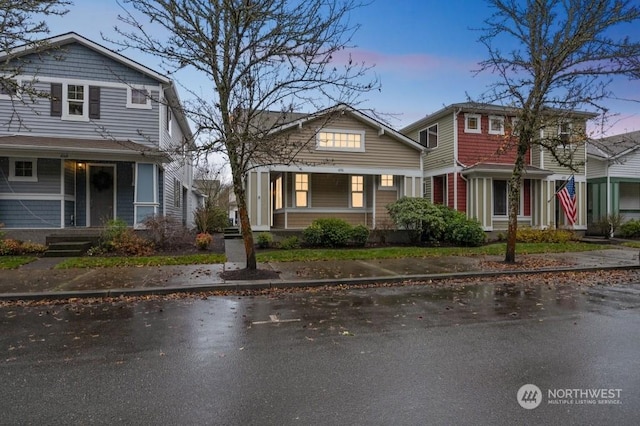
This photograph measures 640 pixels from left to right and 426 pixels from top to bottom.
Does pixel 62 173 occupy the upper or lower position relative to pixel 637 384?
upper

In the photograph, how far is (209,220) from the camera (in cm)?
2345

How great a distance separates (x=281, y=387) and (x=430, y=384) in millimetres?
1454

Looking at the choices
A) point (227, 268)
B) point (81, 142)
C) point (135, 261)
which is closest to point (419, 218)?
point (227, 268)

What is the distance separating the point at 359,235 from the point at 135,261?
332 inches

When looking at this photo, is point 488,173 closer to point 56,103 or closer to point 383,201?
point 383,201

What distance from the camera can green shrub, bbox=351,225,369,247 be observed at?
16281mm

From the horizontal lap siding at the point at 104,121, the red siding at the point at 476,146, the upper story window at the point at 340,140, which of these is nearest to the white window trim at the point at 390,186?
the upper story window at the point at 340,140

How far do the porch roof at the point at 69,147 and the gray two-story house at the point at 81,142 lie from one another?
3cm

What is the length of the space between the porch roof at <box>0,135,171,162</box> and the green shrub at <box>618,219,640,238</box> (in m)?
22.9

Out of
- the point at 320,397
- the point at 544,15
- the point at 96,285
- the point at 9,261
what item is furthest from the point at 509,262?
the point at 9,261

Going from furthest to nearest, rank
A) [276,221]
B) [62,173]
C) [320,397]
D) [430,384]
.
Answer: [276,221]
[62,173]
[430,384]
[320,397]

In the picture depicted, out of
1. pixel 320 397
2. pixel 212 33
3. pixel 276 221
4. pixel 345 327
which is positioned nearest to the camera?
pixel 320 397

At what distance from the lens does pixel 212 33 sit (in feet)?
30.2

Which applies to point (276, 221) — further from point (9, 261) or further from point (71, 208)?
point (9, 261)
